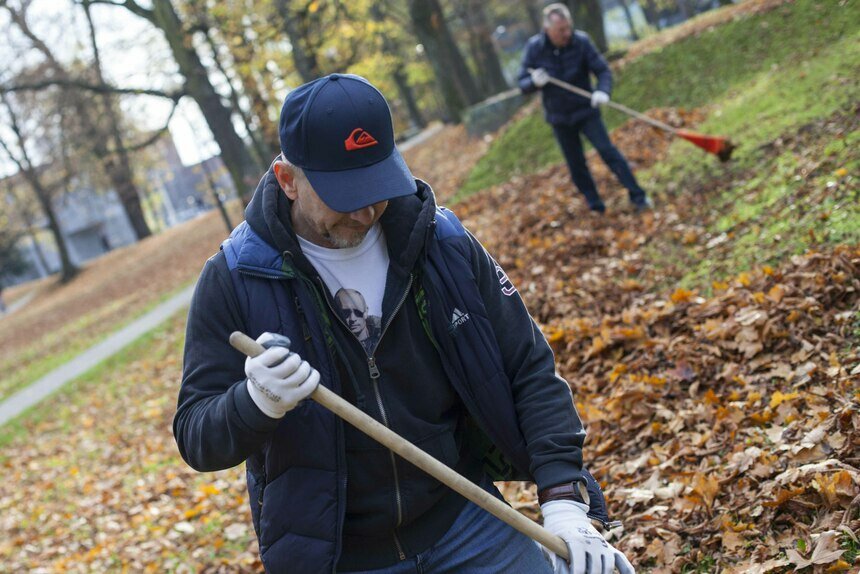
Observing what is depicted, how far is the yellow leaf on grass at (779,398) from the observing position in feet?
13.3

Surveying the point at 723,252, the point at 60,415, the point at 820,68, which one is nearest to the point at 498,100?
the point at 820,68

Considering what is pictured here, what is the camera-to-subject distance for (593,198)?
9.12 meters

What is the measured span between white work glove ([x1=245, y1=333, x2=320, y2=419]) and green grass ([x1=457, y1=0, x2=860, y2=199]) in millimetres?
8974

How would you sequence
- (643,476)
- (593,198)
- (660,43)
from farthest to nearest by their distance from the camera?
(660,43)
(593,198)
(643,476)

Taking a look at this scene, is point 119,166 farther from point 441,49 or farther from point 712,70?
point 712,70

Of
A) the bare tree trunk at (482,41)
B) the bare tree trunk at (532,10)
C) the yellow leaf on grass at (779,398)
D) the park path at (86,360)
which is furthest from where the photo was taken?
the bare tree trunk at (532,10)

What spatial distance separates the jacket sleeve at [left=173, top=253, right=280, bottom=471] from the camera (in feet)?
7.64

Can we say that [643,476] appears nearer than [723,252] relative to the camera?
Yes

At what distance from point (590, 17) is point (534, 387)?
15.6 meters

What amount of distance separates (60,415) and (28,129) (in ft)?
82.9

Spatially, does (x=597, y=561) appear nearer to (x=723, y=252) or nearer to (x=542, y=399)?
(x=542, y=399)

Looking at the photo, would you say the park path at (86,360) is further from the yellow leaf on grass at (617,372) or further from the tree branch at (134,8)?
the yellow leaf on grass at (617,372)

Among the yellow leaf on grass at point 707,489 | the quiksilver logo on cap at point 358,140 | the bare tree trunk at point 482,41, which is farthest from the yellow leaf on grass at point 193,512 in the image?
the bare tree trunk at point 482,41

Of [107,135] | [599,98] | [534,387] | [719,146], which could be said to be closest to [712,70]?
[719,146]
